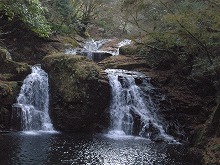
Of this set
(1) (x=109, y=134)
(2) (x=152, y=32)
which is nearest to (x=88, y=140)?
(1) (x=109, y=134)

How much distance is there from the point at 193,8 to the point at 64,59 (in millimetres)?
8023

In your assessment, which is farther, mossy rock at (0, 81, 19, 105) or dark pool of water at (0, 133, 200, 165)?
mossy rock at (0, 81, 19, 105)

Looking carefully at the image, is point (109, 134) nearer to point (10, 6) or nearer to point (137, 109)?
point (137, 109)

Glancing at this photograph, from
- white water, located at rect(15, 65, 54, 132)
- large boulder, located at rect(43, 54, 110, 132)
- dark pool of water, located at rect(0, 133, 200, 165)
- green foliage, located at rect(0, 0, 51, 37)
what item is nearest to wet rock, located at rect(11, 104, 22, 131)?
white water, located at rect(15, 65, 54, 132)

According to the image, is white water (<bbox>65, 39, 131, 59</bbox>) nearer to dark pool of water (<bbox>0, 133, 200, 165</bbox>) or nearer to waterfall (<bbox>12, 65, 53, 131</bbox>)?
waterfall (<bbox>12, 65, 53, 131</bbox>)

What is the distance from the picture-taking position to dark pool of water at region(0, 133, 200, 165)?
38.7ft

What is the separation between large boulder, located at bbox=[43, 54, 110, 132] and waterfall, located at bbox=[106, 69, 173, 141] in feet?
2.08

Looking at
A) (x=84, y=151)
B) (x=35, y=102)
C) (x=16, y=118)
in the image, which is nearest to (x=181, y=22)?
(x=84, y=151)

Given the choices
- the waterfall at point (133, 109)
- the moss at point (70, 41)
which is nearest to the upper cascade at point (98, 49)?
the moss at point (70, 41)


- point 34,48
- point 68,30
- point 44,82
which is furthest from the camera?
point 68,30

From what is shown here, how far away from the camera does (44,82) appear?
19078 millimetres

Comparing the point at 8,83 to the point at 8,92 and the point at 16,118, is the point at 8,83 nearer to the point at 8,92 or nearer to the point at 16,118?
the point at 8,92

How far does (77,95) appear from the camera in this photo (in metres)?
17.9

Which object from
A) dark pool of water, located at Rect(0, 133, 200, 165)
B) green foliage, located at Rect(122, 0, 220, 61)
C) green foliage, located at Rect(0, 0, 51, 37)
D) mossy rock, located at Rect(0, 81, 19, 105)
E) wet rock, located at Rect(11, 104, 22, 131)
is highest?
green foliage, located at Rect(122, 0, 220, 61)
